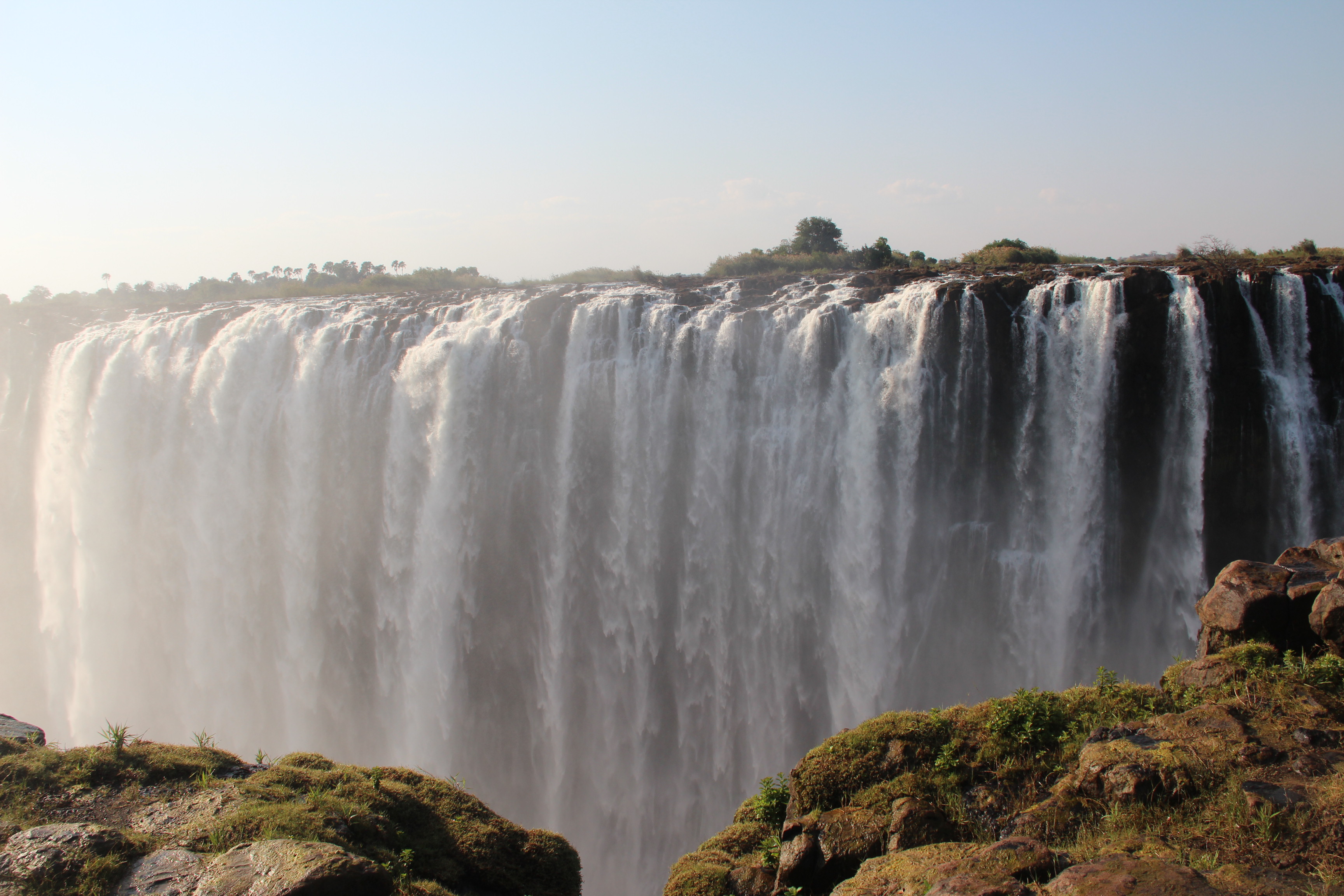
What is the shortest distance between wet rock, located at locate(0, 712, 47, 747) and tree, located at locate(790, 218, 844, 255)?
35187 millimetres

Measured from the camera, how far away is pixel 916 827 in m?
6.65

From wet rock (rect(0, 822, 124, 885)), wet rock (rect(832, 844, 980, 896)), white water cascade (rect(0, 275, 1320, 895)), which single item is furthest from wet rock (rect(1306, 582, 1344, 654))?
wet rock (rect(0, 822, 124, 885))

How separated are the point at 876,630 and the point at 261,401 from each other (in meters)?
19.1

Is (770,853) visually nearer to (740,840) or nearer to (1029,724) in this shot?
(740,840)

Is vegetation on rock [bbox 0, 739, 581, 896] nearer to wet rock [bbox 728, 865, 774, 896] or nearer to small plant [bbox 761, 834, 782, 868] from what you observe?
wet rock [bbox 728, 865, 774, 896]

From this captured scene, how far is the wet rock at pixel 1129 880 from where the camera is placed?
15.3 feet

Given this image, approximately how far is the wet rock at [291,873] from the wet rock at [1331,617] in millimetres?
8784

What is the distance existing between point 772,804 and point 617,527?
1144cm

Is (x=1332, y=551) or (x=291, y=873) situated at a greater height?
(x=1332, y=551)

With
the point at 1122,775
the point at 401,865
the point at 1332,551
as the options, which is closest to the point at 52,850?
the point at 401,865

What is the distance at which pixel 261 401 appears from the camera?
23.1 metres

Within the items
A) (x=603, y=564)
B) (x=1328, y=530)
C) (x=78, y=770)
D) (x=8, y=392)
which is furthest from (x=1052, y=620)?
(x=8, y=392)

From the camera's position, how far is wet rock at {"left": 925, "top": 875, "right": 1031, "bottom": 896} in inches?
191

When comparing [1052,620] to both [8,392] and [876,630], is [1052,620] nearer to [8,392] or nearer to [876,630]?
[876,630]
